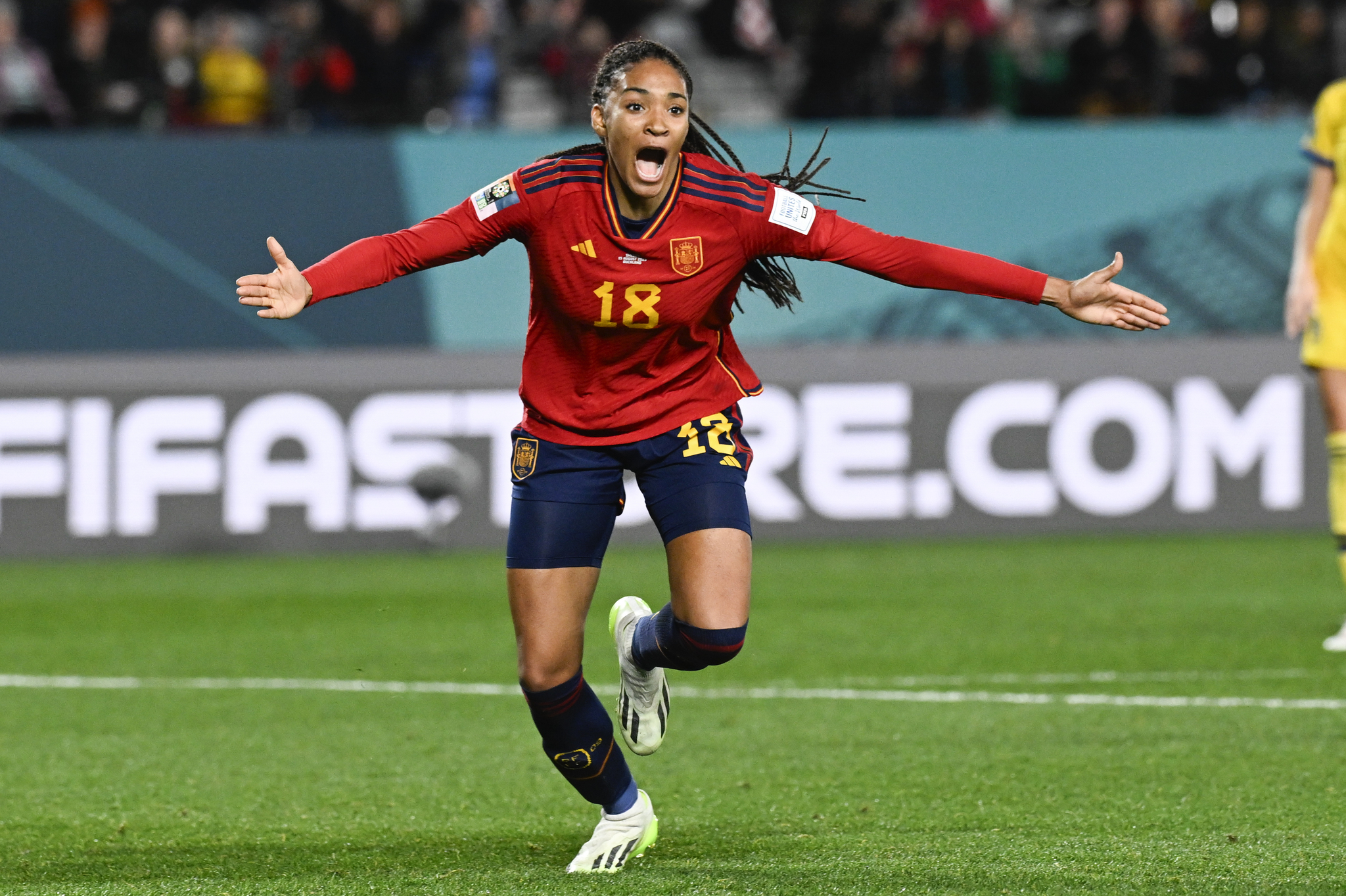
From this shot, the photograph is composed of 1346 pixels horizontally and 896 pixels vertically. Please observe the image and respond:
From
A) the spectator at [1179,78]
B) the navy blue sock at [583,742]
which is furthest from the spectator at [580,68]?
the navy blue sock at [583,742]

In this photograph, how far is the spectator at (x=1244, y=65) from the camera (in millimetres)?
15961

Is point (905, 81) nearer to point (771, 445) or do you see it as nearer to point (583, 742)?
point (771, 445)

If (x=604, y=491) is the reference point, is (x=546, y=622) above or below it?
below

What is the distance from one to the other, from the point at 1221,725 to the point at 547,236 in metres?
3.41

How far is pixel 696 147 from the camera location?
5371 millimetres

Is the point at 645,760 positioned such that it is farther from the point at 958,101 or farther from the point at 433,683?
the point at 958,101

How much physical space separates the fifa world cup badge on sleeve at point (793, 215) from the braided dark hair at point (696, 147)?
10 cm

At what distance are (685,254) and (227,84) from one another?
10772mm

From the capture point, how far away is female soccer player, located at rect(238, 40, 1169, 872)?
4898 mm

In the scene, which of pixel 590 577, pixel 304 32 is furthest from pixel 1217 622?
pixel 304 32

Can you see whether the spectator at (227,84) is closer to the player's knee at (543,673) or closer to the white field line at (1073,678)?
the white field line at (1073,678)

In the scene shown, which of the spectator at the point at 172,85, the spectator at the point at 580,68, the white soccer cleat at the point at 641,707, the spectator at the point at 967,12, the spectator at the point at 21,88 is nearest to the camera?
the white soccer cleat at the point at 641,707

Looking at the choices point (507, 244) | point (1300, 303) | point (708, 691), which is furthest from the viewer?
point (507, 244)

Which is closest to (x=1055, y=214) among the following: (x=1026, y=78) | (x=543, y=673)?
(x=1026, y=78)
